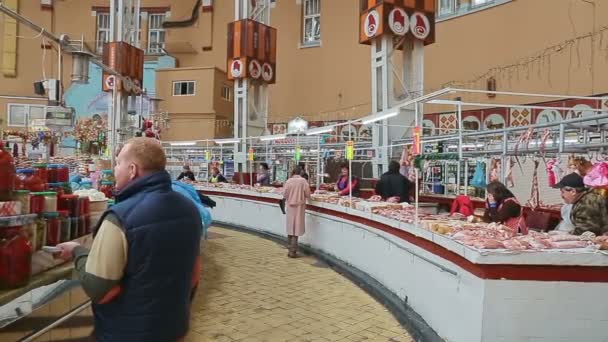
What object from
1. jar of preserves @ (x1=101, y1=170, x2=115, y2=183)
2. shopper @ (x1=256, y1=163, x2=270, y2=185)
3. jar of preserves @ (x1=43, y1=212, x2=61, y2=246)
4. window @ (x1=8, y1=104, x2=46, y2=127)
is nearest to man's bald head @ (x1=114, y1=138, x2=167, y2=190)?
jar of preserves @ (x1=43, y1=212, x2=61, y2=246)

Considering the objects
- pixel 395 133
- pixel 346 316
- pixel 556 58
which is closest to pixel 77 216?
pixel 346 316

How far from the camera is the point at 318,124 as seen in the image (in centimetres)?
1794

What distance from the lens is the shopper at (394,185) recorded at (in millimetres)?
7184

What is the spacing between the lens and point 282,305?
5.09m

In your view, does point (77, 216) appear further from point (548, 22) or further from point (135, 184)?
point (548, 22)

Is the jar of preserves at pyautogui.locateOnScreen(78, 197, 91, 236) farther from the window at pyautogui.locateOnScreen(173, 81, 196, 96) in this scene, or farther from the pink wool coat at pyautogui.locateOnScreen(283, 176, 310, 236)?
the window at pyautogui.locateOnScreen(173, 81, 196, 96)

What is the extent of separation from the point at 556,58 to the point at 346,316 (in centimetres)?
928

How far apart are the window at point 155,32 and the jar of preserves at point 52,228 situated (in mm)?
21630

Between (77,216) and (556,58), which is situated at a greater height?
(556,58)

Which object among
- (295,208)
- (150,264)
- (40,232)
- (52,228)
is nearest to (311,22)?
(295,208)

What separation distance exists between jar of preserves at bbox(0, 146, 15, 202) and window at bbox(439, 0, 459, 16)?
552 inches

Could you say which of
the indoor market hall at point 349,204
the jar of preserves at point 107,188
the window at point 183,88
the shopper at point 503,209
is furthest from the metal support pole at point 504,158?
the window at point 183,88

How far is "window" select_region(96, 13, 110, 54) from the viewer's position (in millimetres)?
22766

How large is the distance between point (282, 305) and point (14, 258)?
10.9 ft
